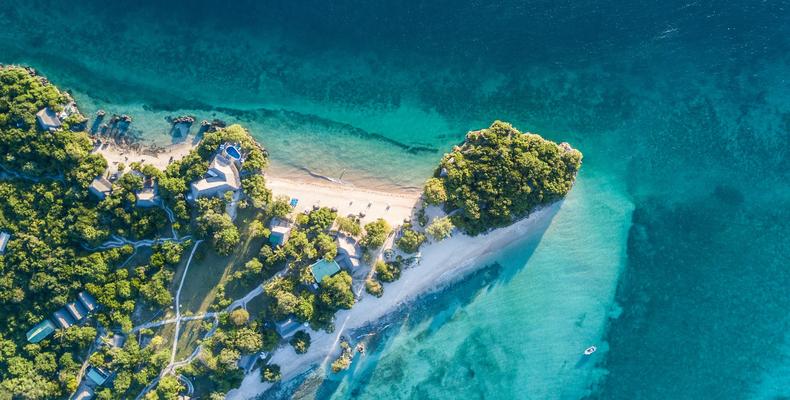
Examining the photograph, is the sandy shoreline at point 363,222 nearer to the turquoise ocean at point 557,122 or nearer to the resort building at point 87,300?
the turquoise ocean at point 557,122

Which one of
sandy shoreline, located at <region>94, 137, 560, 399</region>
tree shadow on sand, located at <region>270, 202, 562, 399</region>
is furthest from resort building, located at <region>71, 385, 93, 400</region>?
tree shadow on sand, located at <region>270, 202, 562, 399</region>

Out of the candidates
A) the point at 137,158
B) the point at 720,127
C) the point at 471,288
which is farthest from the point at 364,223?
the point at 720,127

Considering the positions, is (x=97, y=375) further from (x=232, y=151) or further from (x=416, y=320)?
(x=416, y=320)

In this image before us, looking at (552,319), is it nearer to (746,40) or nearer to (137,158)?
(746,40)

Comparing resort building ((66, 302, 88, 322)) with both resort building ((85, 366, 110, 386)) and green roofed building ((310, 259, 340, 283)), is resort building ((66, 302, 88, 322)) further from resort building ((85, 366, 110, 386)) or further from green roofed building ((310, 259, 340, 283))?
green roofed building ((310, 259, 340, 283))

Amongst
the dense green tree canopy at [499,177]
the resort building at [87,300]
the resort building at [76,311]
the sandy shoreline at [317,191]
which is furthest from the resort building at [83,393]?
the dense green tree canopy at [499,177]
